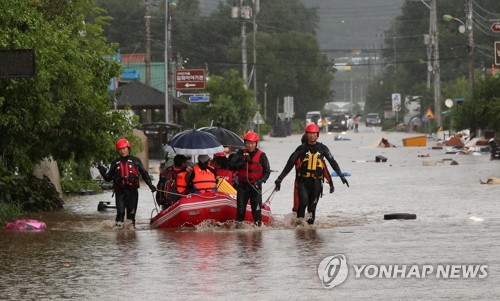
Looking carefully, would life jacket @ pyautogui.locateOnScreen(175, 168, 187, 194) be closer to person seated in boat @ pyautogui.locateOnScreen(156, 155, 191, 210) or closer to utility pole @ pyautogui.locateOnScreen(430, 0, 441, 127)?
person seated in boat @ pyautogui.locateOnScreen(156, 155, 191, 210)

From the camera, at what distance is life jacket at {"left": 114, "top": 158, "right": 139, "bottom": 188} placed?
22.3 metres

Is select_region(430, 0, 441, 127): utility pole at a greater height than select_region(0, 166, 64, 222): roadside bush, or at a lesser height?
greater

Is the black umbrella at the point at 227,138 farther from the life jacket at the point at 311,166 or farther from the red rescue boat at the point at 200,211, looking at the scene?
the life jacket at the point at 311,166

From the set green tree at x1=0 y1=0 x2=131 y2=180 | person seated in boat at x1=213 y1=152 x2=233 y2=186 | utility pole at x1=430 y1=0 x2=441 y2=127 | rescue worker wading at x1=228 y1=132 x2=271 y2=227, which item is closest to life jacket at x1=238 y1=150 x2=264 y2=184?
rescue worker wading at x1=228 y1=132 x2=271 y2=227

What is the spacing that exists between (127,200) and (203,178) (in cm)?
129

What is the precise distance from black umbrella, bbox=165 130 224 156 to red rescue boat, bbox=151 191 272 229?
3.71 feet

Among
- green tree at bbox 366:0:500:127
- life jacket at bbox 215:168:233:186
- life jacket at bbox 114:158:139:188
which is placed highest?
green tree at bbox 366:0:500:127

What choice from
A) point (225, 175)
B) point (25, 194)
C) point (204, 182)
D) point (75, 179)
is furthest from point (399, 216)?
point (75, 179)

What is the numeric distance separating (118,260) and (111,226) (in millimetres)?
5350

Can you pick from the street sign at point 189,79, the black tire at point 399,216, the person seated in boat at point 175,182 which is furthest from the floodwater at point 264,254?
the street sign at point 189,79

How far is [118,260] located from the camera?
→ 1769cm

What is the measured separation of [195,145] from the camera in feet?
77.5

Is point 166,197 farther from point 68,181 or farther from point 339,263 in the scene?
point 68,181

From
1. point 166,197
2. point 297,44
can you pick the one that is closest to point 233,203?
point 166,197
